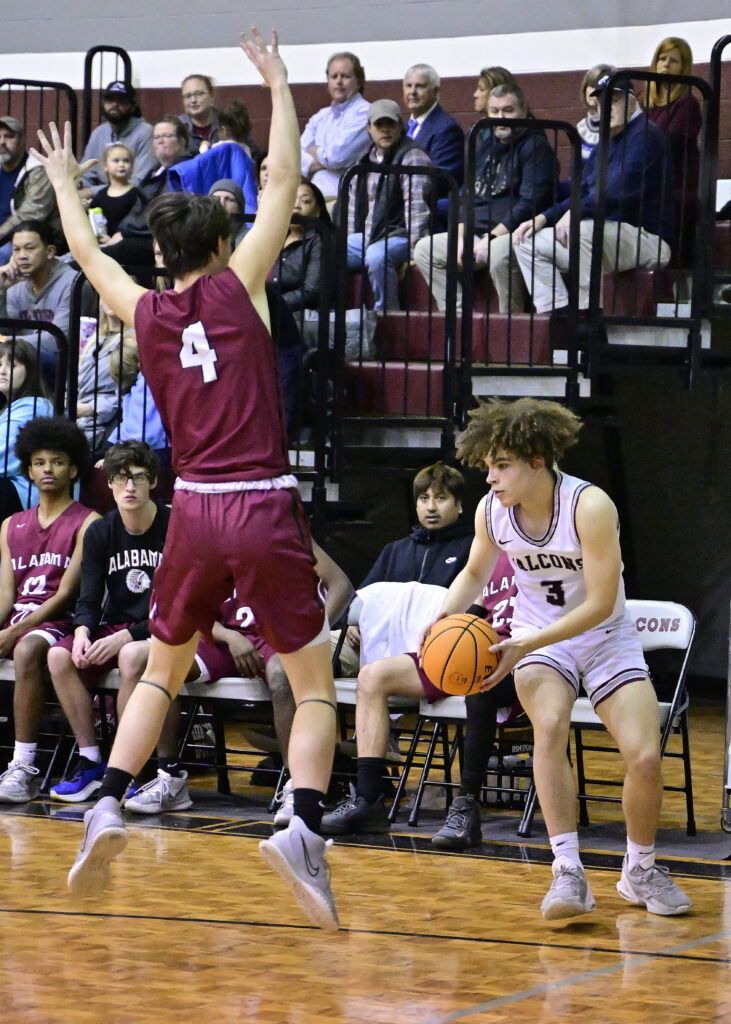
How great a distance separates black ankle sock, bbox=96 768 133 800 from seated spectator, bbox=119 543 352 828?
2250mm

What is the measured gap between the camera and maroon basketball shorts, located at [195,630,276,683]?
641 centimetres

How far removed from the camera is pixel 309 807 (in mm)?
3930

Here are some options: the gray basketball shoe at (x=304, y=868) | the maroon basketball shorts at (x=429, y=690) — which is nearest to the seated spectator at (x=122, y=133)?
the maroon basketball shorts at (x=429, y=690)

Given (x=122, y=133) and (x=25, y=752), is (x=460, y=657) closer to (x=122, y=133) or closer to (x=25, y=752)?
(x=25, y=752)

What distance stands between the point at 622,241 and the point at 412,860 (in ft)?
12.5

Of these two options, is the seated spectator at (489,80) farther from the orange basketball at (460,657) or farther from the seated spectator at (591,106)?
the orange basketball at (460,657)

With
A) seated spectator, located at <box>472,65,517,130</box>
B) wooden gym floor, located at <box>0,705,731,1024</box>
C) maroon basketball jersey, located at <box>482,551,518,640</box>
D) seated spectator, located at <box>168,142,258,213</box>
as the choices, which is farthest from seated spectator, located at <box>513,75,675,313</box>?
wooden gym floor, located at <box>0,705,731,1024</box>

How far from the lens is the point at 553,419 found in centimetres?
461

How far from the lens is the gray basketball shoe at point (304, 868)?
3.73 meters

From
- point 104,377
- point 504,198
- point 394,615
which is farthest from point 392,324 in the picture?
point 394,615

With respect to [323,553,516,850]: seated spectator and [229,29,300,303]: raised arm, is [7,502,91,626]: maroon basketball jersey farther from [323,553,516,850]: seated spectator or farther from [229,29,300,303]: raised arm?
[229,29,300,303]: raised arm

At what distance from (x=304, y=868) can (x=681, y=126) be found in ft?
18.8

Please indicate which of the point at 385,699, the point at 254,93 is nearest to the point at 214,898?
the point at 385,699

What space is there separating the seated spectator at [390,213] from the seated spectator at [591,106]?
1.00m
